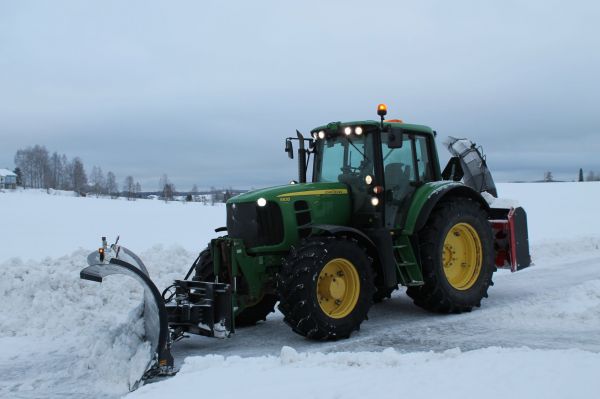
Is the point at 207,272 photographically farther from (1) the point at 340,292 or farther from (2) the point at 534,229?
(2) the point at 534,229

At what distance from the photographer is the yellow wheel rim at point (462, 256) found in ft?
26.6

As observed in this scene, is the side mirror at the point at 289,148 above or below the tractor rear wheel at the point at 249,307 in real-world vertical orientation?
above

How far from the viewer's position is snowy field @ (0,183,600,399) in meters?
4.12

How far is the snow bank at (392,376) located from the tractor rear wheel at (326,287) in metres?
1.28

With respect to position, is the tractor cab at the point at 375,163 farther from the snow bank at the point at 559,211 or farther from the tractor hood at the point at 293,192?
the snow bank at the point at 559,211

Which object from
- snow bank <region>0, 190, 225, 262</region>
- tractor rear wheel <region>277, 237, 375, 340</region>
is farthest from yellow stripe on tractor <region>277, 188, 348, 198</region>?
snow bank <region>0, 190, 225, 262</region>

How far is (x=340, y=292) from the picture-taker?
6770 millimetres

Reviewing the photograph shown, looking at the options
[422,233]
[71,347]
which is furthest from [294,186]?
[71,347]

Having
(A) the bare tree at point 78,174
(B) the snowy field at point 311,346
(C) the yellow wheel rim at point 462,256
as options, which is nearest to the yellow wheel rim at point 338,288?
(B) the snowy field at point 311,346

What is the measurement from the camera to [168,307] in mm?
6332

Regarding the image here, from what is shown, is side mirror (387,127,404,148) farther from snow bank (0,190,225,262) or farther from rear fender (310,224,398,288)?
snow bank (0,190,225,262)

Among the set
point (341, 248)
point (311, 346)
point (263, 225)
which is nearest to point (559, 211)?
point (341, 248)

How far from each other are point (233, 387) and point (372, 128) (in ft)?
13.5

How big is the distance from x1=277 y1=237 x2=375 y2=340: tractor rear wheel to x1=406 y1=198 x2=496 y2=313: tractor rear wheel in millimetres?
1092
